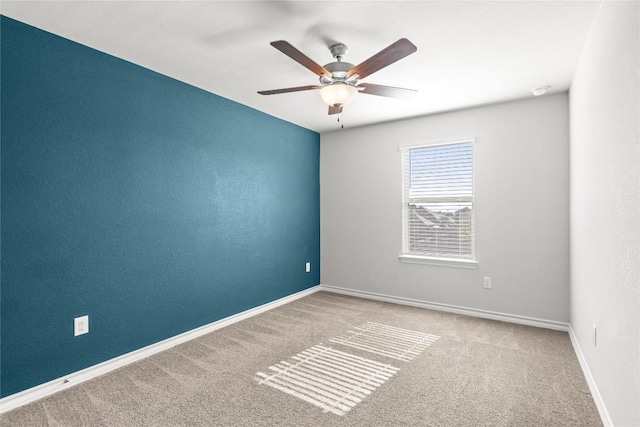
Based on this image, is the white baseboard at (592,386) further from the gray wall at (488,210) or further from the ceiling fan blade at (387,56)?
the ceiling fan blade at (387,56)

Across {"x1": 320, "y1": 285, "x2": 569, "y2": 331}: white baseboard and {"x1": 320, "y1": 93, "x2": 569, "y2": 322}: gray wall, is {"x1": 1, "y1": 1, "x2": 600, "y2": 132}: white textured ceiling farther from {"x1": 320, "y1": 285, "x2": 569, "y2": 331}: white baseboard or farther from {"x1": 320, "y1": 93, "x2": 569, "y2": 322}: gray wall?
{"x1": 320, "y1": 285, "x2": 569, "y2": 331}: white baseboard

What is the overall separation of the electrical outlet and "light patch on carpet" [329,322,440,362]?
6.52 feet

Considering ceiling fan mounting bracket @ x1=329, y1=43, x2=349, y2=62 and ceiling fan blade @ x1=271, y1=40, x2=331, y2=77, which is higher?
ceiling fan mounting bracket @ x1=329, y1=43, x2=349, y2=62

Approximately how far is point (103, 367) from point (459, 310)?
3.60 m

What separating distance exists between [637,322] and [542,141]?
2639 mm

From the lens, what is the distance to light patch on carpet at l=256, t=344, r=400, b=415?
2.17 meters

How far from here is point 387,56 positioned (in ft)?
6.47

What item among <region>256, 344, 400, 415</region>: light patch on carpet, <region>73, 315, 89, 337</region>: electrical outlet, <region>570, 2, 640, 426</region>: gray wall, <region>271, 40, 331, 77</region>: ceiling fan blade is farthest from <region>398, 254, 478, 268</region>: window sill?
<region>73, 315, 89, 337</region>: electrical outlet

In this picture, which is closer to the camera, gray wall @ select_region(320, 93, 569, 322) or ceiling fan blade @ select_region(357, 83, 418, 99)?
ceiling fan blade @ select_region(357, 83, 418, 99)

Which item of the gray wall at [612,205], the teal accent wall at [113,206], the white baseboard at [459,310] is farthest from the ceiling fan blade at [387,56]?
the white baseboard at [459,310]

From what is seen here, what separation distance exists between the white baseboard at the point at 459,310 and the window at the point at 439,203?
54cm

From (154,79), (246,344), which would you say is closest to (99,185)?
(154,79)

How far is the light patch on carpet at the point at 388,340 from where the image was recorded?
2.90 m

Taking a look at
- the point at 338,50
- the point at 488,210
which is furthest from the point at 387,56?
the point at 488,210
